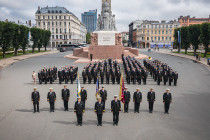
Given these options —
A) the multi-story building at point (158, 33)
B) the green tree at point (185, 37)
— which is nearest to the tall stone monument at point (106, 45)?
the green tree at point (185, 37)

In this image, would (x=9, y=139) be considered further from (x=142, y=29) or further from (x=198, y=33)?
(x=142, y=29)

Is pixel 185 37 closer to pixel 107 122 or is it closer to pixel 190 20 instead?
pixel 107 122

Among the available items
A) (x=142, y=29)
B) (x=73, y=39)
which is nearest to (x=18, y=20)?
(x=73, y=39)

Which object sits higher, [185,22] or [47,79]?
[185,22]

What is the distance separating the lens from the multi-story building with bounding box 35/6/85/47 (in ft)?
314

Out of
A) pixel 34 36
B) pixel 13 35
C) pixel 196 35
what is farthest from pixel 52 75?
pixel 34 36

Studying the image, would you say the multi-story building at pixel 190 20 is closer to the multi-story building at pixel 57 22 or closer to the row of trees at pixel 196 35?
the row of trees at pixel 196 35

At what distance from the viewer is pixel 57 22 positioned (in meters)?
96.5

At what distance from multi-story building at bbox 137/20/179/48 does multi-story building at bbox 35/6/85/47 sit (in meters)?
37.7

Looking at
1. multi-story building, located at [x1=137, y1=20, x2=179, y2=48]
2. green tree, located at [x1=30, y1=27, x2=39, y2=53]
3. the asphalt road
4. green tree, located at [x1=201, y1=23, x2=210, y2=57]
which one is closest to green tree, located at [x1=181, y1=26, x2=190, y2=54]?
green tree, located at [x1=201, y1=23, x2=210, y2=57]

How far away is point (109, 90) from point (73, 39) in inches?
3544

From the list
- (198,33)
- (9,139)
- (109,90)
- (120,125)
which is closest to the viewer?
(9,139)

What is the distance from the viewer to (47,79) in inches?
702

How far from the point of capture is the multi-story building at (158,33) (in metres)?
89.4
